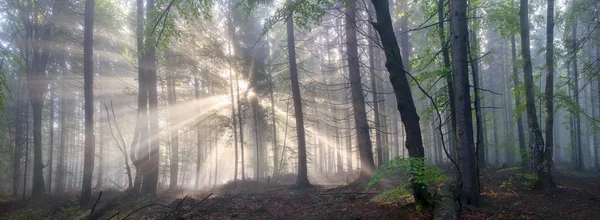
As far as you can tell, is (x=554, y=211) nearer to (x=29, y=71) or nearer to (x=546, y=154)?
(x=546, y=154)

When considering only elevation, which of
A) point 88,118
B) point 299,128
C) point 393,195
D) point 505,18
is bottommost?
point 393,195

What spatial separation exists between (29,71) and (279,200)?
15.1 meters

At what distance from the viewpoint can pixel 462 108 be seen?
19.4 feet

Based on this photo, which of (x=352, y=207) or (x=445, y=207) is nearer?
(x=445, y=207)

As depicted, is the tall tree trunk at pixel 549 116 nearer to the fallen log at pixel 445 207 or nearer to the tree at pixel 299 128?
the fallen log at pixel 445 207

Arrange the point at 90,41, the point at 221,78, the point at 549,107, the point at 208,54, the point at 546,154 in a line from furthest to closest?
the point at 221,78 → the point at 208,54 → the point at 90,41 → the point at 549,107 → the point at 546,154

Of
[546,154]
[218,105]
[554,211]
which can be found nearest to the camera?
[554,211]

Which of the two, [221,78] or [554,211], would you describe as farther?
[221,78]

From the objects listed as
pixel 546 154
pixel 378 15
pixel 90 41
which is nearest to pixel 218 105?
pixel 90 41

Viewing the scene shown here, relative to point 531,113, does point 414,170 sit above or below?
below

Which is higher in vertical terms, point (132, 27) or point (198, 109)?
point (132, 27)

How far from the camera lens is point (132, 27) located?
58.4ft

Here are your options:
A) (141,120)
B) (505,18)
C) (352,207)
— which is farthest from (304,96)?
(352,207)

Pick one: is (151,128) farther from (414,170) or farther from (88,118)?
(414,170)
